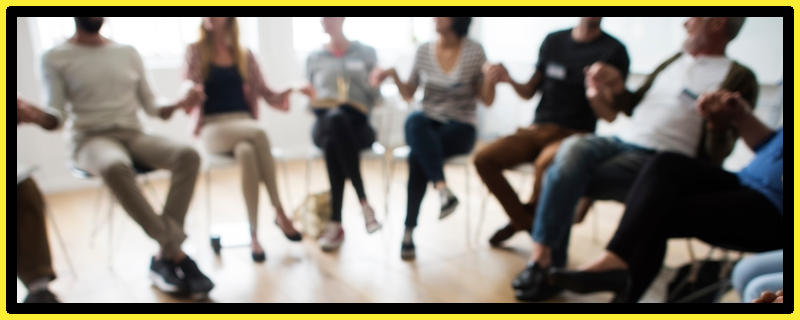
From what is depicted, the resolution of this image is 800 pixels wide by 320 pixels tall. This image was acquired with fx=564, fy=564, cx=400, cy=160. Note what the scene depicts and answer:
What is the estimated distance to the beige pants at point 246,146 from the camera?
88.7 inches

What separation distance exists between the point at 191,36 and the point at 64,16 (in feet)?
1.86

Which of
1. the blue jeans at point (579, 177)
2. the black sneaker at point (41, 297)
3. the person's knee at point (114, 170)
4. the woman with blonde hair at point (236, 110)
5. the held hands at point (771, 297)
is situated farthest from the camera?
the woman with blonde hair at point (236, 110)

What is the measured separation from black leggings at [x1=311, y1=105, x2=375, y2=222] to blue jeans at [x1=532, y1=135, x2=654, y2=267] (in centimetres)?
79

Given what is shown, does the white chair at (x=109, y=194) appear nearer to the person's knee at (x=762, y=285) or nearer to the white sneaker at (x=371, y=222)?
the white sneaker at (x=371, y=222)

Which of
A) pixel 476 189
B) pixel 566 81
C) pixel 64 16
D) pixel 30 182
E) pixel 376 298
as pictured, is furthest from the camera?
pixel 476 189

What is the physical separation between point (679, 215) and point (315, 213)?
149cm

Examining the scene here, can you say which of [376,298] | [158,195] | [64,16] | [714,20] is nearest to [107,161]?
[158,195]

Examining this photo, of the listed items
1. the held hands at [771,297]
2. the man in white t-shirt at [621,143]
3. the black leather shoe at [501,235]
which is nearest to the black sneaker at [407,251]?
the black leather shoe at [501,235]

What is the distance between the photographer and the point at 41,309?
1.40 meters

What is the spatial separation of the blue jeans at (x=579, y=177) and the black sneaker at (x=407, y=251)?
550 millimetres

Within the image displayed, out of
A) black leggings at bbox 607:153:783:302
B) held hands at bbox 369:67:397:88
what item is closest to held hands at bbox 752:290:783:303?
black leggings at bbox 607:153:783:302

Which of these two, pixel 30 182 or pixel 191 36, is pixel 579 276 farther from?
pixel 30 182

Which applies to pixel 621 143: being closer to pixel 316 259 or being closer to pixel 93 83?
pixel 316 259

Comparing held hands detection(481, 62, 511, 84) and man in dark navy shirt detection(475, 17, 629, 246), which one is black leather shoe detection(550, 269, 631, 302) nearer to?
man in dark navy shirt detection(475, 17, 629, 246)
